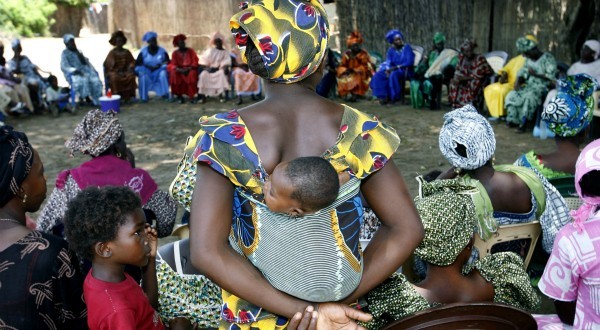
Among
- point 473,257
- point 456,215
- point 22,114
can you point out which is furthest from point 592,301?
point 22,114

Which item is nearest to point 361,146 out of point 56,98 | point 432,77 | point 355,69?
point 432,77

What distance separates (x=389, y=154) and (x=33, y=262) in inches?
49.3

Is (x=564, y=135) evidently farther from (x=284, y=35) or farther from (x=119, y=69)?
A: (x=119, y=69)

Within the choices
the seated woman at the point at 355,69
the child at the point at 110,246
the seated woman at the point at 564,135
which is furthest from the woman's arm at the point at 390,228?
the seated woman at the point at 355,69

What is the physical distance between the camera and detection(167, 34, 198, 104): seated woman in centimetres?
1160

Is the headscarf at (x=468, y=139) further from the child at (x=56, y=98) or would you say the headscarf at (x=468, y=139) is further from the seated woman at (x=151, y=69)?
the seated woman at (x=151, y=69)

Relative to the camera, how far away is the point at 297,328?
1501 mm

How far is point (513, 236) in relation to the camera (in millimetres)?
3184

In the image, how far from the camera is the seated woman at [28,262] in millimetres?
1994

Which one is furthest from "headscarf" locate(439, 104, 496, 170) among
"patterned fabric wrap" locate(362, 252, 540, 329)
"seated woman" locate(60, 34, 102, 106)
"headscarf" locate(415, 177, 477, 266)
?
"seated woman" locate(60, 34, 102, 106)

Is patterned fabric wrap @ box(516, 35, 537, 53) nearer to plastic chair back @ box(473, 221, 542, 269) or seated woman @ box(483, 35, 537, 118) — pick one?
seated woman @ box(483, 35, 537, 118)

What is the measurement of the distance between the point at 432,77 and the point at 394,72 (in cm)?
86

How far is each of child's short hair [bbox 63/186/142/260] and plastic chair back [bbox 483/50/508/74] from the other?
905cm

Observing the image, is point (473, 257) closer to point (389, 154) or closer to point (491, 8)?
point (389, 154)
